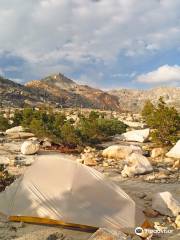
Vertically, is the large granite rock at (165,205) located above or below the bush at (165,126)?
below

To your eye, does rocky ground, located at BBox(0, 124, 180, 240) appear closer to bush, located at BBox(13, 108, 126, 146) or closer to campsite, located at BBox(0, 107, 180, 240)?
campsite, located at BBox(0, 107, 180, 240)

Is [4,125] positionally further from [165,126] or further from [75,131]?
[165,126]

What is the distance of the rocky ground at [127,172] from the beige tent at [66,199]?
1.22 feet

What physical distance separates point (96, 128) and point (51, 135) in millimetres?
3758

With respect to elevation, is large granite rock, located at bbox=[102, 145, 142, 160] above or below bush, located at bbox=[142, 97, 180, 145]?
below

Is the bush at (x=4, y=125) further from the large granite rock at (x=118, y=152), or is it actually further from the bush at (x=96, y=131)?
the large granite rock at (x=118, y=152)

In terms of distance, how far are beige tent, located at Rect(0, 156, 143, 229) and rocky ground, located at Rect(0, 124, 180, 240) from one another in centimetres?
37

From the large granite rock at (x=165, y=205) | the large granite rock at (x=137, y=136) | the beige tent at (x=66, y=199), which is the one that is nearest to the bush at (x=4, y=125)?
the large granite rock at (x=137, y=136)

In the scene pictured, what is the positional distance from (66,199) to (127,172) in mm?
6346

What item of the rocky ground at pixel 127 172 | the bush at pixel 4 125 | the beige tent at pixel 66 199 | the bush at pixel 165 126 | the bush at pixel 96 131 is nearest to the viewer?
the rocky ground at pixel 127 172

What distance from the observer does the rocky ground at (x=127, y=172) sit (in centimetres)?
960

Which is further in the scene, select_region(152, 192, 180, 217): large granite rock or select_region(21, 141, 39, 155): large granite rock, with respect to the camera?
select_region(21, 141, 39, 155): large granite rock

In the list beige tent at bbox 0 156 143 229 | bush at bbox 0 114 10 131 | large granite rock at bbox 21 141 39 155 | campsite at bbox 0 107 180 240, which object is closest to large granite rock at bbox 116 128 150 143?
large granite rock at bbox 21 141 39 155

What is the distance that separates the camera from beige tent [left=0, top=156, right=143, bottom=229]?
9.93 meters
